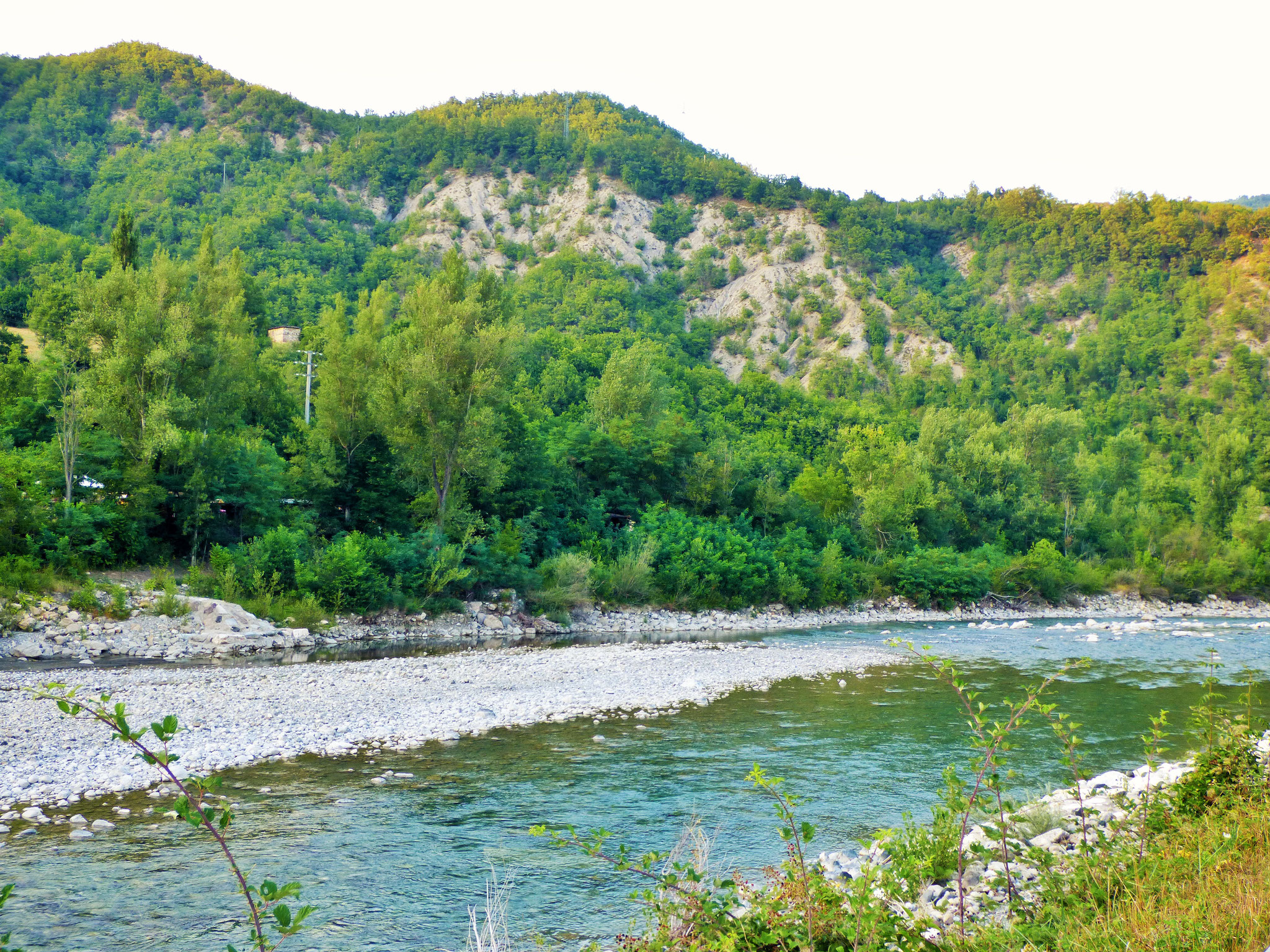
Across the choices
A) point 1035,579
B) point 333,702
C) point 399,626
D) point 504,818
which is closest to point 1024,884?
point 504,818

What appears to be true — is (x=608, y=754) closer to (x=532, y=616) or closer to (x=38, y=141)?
(x=532, y=616)

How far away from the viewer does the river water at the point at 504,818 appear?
7762 millimetres

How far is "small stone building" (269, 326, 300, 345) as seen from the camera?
74688mm

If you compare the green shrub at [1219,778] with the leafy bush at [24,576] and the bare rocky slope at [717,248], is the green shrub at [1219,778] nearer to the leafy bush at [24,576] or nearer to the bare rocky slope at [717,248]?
the leafy bush at [24,576]

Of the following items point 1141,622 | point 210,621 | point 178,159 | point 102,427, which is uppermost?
point 178,159

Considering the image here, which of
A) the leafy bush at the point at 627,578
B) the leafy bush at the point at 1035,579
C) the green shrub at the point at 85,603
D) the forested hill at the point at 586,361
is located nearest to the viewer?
the green shrub at the point at 85,603

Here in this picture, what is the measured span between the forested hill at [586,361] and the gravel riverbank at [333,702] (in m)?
10.3

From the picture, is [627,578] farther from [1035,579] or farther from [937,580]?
[1035,579]

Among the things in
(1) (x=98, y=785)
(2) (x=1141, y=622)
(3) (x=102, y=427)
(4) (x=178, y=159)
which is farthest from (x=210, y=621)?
(4) (x=178, y=159)

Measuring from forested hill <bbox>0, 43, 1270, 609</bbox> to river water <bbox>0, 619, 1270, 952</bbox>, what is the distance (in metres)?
19.5

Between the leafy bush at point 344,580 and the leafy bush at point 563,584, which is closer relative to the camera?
the leafy bush at point 344,580

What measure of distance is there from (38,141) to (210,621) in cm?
12144

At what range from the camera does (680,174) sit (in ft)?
481

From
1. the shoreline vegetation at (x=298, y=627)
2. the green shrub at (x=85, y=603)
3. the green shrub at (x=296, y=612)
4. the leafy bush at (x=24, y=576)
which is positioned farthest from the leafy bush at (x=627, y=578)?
the leafy bush at (x=24, y=576)
